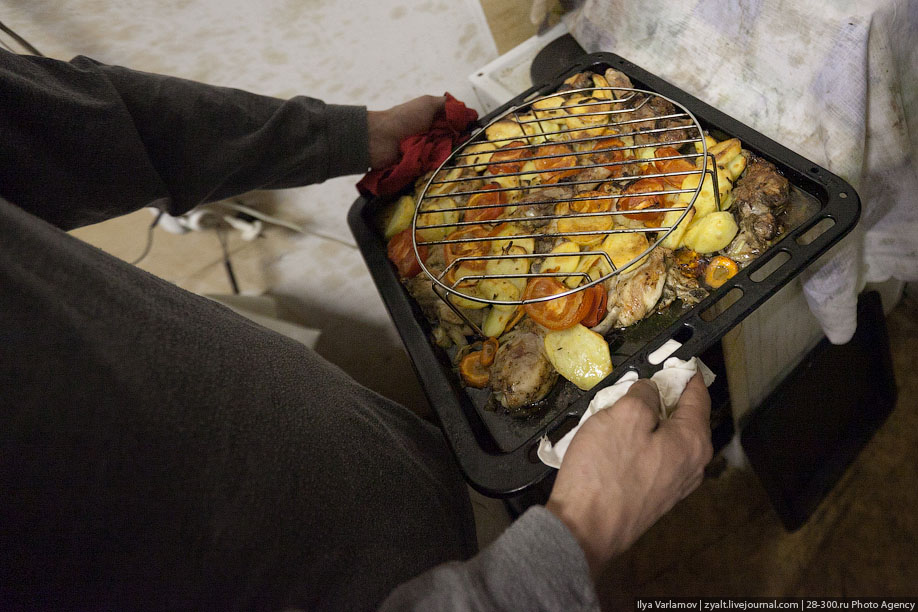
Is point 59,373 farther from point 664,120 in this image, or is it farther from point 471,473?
point 664,120

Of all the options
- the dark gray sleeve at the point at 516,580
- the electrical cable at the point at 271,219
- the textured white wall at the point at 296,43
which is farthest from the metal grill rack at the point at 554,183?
the electrical cable at the point at 271,219

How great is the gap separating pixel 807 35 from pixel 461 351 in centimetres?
81

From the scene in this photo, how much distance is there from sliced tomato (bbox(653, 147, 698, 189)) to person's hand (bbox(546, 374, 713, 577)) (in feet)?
1.43

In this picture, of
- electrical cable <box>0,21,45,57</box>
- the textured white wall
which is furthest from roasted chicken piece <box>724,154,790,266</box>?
electrical cable <box>0,21,45,57</box>

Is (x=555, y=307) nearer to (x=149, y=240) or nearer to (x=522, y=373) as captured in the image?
(x=522, y=373)

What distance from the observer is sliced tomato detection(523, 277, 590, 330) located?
87cm

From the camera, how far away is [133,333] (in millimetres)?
574

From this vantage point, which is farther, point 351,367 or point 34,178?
point 351,367

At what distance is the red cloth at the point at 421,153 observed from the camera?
1.17 metres

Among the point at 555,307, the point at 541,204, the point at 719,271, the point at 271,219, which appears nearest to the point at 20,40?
the point at 271,219

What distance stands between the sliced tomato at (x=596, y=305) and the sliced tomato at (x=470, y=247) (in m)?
0.22

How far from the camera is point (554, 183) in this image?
103 centimetres

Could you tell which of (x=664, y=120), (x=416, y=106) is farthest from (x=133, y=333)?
(x=664, y=120)

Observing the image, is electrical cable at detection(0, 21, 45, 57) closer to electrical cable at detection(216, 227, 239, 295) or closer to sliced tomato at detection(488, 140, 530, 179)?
electrical cable at detection(216, 227, 239, 295)
